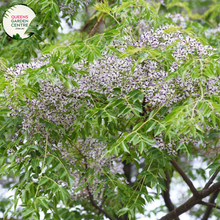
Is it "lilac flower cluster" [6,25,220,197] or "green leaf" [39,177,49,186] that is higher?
"lilac flower cluster" [6,25,220,197]

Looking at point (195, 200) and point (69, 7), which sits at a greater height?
point (69, 7)

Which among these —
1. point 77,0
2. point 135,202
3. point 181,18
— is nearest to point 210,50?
point 135,202

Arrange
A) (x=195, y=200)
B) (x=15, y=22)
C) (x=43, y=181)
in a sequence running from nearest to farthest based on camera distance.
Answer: (x=43, y=181), (x=195, y=200), (x=15, y=22)

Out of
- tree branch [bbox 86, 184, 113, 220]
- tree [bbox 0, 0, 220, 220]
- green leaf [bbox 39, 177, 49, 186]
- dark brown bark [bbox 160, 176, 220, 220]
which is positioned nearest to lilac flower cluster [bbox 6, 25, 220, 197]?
tree [bbox 0, 0, 220, 220]

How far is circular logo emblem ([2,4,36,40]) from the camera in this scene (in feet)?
10.3

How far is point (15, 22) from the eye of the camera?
3.21m

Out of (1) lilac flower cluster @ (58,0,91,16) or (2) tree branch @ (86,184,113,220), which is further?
(2) tree branch @ (86,184,113,220)

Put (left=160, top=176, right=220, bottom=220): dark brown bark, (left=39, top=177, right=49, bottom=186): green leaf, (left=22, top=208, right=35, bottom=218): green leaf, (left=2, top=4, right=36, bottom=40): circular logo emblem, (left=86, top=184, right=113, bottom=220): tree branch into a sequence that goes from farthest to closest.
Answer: (left=86, top=184, right=113, bottom=220): tree branch, (left=2, top=4, right=36, bottom=40): circular logo emblem, (left=160, top=176, right=220, bottom=220): dark brown bark, (left=39, top=177, right=49, bottom=186): green leaf, (left=22, top=208, right=35, bottom=218): green leaf

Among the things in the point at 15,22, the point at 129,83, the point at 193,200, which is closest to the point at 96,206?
the point at 193,200

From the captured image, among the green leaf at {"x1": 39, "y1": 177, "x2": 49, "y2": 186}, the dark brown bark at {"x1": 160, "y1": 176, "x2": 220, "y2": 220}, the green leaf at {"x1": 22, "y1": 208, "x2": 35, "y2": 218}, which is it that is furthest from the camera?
the dark brown bark at {"x1": 160, "y1": 176, "x2": 220, "y2": 220}

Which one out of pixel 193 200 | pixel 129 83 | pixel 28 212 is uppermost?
pixel 129 83

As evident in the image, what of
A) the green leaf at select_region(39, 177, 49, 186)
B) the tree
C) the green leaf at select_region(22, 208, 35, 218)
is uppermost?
the tree

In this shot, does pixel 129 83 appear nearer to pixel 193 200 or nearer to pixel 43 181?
pixel 43 181

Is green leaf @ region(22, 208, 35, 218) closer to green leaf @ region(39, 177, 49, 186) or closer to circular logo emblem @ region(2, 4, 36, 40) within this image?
Answer: green leaf @ region(39, 177, 49, 186)
